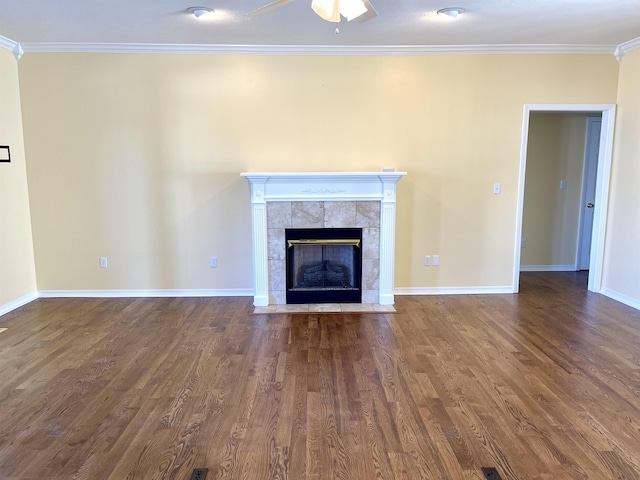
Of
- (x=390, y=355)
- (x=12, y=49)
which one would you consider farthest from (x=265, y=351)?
(x=12, y=49)

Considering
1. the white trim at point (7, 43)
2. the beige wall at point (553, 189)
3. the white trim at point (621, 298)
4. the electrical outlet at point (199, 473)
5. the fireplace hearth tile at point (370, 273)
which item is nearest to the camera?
the electrical outlet at point (199, 473)

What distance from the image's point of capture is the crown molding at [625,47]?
3.99 meters

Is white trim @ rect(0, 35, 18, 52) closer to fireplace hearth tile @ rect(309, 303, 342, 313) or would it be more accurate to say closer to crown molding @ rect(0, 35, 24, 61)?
crown molding @ rect(0, 35, 24, 61)

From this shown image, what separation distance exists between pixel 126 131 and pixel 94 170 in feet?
1.79

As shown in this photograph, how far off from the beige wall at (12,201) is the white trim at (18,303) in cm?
2

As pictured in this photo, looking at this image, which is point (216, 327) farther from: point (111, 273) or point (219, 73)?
point (219, 73)

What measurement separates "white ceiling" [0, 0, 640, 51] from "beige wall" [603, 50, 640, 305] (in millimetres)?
463

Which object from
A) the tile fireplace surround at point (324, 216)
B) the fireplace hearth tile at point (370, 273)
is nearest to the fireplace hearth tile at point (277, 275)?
the tile fireplace surround at point (324, 216)

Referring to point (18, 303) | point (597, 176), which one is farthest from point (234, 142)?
point (597, 176)

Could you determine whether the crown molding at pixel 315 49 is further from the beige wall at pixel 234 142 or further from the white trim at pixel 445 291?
the white trim at pixel 445 291

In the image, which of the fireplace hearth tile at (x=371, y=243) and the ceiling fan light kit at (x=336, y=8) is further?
the fireplace hearth tile at (x=371, y=243)

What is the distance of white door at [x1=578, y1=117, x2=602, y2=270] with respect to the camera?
5.35 metres

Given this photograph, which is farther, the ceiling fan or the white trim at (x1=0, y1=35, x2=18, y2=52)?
the white trim at (x1=0, y1=35, x2=18, y2=52)

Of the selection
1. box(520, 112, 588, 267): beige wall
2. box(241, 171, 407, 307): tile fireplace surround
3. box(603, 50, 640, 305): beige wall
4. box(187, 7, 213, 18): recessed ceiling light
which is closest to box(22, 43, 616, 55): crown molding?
box(603, 50, 640, 305): beige wall
